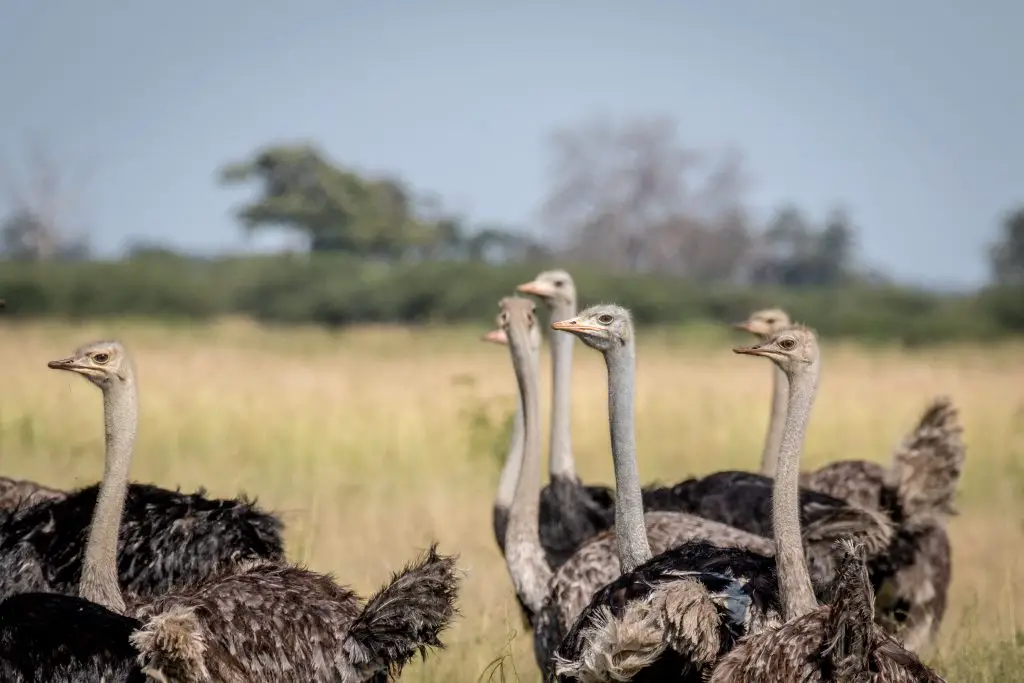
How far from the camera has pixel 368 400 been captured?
1817 cm

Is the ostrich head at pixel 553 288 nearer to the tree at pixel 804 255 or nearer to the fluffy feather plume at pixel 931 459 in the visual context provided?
the fluffy feather plume at pixel 931 459

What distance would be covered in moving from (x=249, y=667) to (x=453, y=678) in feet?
6.16

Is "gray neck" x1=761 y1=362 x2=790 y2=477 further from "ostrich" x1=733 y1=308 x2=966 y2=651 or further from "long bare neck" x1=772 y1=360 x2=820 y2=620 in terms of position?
"long bare neck" x1=772 y1=360 x2=820 y2=620

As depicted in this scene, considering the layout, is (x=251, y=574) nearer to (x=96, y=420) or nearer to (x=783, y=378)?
(x=783, y=378)

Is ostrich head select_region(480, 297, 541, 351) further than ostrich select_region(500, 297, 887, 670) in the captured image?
Yes

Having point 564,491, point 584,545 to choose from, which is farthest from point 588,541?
point 564,491

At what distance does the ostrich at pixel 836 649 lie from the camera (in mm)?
4352

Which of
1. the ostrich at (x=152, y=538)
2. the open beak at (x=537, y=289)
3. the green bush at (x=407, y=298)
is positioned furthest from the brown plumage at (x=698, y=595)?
the green bush at (x=407, y=298)

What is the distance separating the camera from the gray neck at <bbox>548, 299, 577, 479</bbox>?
7578 millimetres

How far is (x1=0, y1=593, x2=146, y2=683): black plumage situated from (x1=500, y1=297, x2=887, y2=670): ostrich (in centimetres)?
165

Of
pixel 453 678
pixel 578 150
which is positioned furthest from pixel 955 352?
pixel 578 150

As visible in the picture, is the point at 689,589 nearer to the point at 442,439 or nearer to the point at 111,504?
the point at 111,504

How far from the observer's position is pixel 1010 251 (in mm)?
62031

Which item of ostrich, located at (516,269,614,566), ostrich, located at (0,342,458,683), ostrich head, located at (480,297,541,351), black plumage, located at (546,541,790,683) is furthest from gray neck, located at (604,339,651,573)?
ostrich head, located at (480,297,541,351)
